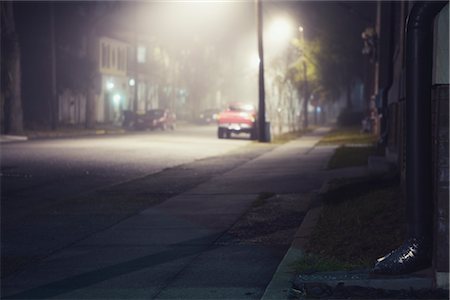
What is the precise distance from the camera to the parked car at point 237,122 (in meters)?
39.3

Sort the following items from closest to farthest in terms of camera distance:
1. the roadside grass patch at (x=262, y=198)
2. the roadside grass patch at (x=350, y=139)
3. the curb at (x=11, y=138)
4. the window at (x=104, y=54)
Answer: the roadside grass patch at (x=262, y=198) < the roadside grass patch at (x=350, y=139) < the curb at (x=11, y=138) < the window at (x=104, y=54)

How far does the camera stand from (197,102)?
88812 millimetres

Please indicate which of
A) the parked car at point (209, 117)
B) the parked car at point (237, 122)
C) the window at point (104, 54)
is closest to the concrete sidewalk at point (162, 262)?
the parked car at point (237, 122)

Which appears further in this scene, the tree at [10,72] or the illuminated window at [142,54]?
the illuminated window at [142,54]

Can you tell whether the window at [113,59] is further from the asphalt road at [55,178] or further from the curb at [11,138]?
the asphalt road at [55,178]

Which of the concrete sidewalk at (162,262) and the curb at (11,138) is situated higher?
the curb at (11,138)

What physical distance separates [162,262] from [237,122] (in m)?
31.8

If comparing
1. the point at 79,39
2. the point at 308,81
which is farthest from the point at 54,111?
the point at 308,81

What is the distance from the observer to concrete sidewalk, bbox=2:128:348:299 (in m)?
6.54

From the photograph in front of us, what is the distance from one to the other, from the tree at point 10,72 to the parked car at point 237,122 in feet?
33.1

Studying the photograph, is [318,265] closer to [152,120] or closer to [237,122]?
[237,122]

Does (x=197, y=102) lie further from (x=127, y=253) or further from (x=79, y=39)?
(x=127, y=253)

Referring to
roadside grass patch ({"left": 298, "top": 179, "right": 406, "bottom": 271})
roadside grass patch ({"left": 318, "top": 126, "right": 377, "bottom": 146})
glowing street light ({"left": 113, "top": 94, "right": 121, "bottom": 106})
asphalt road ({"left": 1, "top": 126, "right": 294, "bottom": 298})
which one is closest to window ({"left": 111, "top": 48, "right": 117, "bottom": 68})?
glowing street light ({"left": 113, "top": 94, "right": 121, "bottom": 106})

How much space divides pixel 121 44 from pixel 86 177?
56.6 metres
